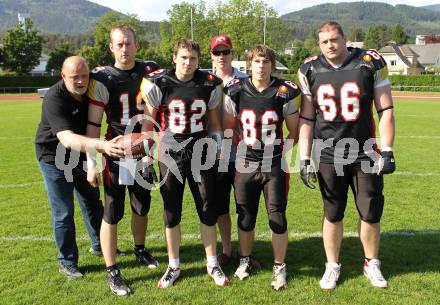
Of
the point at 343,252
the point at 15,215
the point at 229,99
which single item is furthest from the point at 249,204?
the point at 15,215

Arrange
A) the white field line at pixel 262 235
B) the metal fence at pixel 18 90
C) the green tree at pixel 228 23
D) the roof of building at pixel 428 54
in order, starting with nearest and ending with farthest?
the white field line at pixel 262 235
the metal fence at pixel 18 90
the green tree at pixel 228 23
the roof of building at pixel 428 54

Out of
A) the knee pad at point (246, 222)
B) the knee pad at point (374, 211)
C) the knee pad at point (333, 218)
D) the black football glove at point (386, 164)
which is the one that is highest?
the black football glove at point (386, 164)

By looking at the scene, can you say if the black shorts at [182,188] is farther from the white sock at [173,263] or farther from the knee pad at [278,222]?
the knee pad at [278,222]

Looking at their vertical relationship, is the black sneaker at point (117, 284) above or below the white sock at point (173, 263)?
below

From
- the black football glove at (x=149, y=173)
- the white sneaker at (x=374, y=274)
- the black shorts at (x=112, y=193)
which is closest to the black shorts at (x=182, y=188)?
the black football glove at (x=149, y=173)

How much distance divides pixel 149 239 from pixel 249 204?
4.77 feet

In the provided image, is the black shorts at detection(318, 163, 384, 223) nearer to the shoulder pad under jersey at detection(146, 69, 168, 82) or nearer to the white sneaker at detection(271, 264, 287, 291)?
the white sneaker at detection(271, 264, 287, 291)

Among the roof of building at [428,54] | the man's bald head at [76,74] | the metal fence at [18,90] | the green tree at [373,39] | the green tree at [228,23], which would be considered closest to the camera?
the man's bald head at [76,74]

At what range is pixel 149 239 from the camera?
455 cm

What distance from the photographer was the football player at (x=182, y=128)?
3.38m

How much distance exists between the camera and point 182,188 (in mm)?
3527

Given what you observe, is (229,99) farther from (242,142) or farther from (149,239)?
(149,239)

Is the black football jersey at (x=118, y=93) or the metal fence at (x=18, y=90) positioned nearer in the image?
the black football jersey at (x=118, y=93)

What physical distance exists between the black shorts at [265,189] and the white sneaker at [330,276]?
512 millimetres
